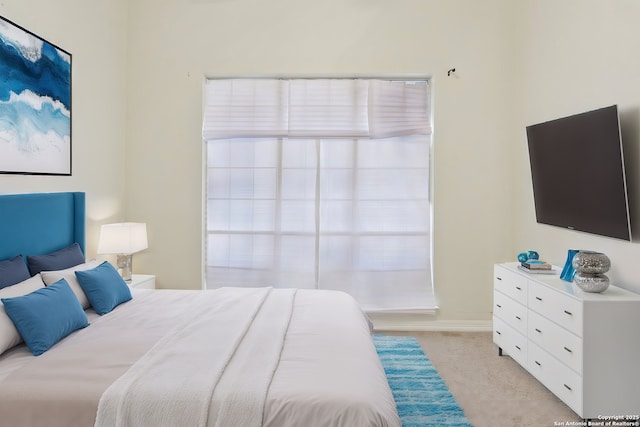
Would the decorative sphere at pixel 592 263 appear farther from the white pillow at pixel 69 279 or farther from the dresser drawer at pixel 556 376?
the white pillow at pixel 69 279

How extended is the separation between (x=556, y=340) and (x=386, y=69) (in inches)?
106

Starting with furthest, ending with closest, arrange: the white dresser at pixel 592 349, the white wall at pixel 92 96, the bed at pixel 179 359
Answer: the white wall at pixel 92 96 < the white dresser at pixel 592 349 < the bed at pixel 179 359

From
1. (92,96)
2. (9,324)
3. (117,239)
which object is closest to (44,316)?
(9,324)

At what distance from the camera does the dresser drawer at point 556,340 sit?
93.7 inches

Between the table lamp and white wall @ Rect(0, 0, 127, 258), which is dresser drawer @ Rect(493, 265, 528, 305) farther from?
white wall @ Rect(0, 0, 127, 258)

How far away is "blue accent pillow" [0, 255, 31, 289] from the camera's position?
2379 millimetres

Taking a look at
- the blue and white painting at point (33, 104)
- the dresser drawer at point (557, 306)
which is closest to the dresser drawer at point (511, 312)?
A: the dresser drawer at point (557, 306)

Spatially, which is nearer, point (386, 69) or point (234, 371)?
point (234, 371)

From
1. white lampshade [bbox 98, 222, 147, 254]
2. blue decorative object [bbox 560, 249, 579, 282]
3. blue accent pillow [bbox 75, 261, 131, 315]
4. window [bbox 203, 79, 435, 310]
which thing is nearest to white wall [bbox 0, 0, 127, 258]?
white lampshade [bbox 98, 222, 147, 254]

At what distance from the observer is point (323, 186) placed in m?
4.12

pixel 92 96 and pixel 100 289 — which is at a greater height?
pixel 92 96

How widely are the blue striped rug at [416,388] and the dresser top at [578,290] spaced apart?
941 millimetres

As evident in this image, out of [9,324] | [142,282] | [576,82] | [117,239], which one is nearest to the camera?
[9,324]

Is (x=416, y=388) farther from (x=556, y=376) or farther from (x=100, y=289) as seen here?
(x=100, y=289)
